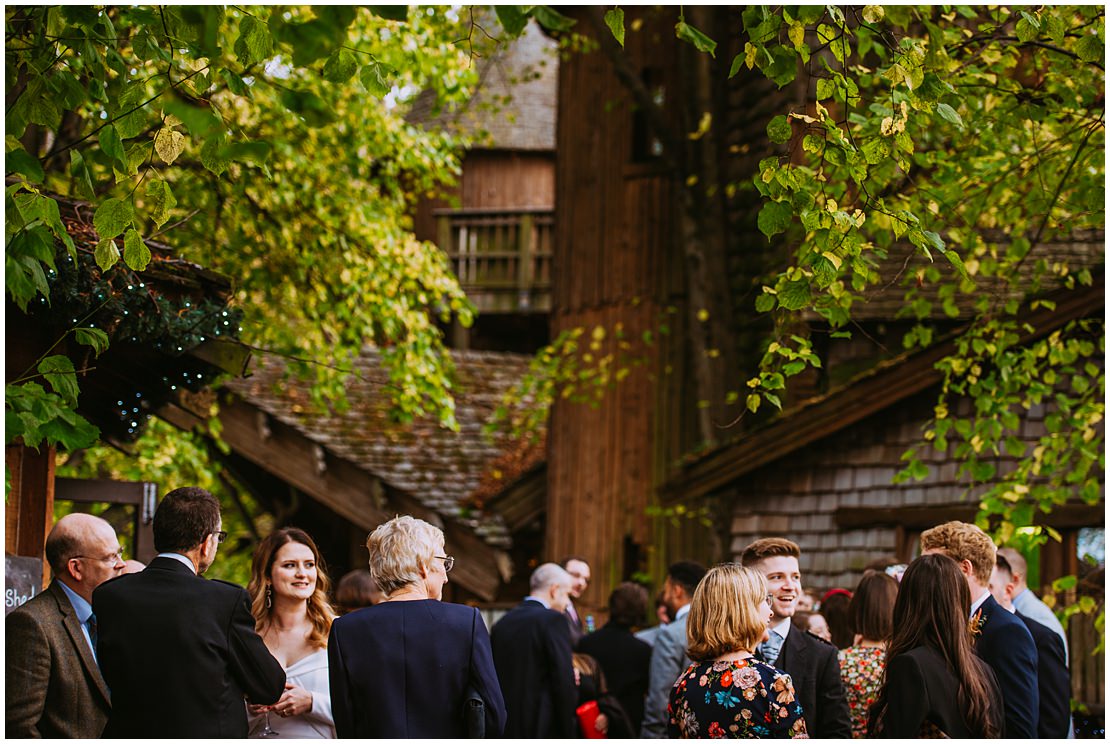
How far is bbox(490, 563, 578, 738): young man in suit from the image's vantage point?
7.47 meters

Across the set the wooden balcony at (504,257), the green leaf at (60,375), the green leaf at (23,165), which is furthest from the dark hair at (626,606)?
the wooden balcony at (504,257)

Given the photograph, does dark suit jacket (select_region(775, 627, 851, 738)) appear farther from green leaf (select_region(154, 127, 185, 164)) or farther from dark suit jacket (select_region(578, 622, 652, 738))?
green leaf (select_region(154, 127, 185, 164))

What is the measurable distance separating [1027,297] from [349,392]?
11.1 m

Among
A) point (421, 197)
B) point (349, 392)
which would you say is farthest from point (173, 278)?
point (421, 197)

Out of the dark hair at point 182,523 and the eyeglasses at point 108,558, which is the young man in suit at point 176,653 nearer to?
the dark hair at point 182,523

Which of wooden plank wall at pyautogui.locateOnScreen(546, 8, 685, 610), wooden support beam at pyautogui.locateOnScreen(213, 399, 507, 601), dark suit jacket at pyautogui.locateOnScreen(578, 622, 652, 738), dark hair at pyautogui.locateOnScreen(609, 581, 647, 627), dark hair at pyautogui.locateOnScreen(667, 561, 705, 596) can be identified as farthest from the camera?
wooden support beam at pyautogui.locateOnScreen(213, 399, 507, 601)

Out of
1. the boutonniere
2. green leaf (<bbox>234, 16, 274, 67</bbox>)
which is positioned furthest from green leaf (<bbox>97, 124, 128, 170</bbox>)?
the boutonniere

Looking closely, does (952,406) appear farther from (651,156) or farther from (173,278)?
(173,278)

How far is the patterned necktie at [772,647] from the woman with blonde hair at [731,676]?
3.00 ft

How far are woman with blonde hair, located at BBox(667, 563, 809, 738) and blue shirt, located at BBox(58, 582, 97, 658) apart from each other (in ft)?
7.86

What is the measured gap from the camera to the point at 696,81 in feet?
49.4

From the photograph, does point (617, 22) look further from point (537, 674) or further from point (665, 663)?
point (665, 663)

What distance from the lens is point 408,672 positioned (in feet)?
15.9

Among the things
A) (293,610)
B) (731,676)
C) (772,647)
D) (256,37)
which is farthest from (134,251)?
(772,647)
